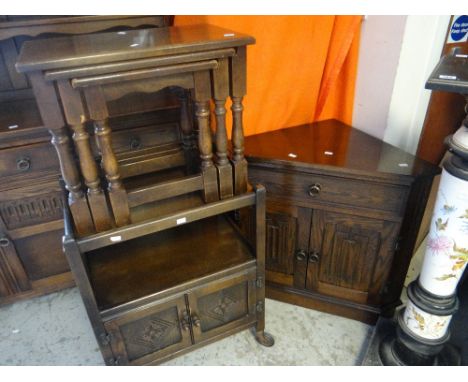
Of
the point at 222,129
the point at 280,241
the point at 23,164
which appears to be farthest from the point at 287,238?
the point at 23,164

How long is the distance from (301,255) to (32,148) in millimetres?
1127

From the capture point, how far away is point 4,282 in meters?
1.65

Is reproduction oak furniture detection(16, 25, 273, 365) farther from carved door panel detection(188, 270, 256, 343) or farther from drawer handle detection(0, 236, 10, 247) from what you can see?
drawer handle detection(0, 236, 10, 247)

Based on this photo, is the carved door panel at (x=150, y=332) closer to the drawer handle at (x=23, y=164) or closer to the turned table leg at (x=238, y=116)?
the turned table leg at (x=238, y=116)

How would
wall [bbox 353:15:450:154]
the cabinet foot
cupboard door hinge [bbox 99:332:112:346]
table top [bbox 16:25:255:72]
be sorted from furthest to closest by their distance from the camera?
1. the cabinet foot
2. wall [bbox 353:15:450:154]
3. cupboard door hinge [bbox 99:332:112:346]
4. table top [bbox 16:25:255:72]

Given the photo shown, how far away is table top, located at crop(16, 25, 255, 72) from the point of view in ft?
2.66

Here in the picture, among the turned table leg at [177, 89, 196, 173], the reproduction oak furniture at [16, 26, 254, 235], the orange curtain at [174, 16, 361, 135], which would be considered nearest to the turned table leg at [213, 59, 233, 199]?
the reproduction oak furniture at [16, 26, 254, 235]

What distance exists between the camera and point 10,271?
1624 millimetres

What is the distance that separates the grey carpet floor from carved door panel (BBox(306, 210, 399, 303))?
0.16 metres

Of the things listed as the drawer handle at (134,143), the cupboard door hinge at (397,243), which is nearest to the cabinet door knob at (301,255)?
the cupboard door hinge at (397,243)

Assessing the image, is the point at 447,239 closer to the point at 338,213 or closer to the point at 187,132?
the point at 338,213

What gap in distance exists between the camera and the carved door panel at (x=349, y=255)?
1375mm

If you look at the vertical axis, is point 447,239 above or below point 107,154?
below

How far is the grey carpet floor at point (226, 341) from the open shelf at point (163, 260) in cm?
45
